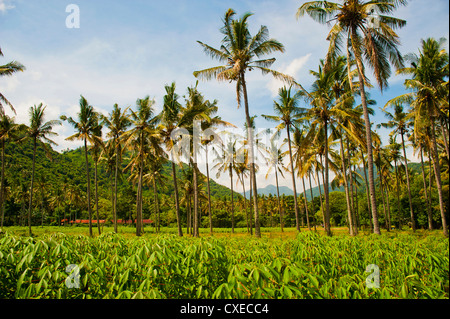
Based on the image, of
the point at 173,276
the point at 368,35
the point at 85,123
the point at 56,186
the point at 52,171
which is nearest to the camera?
the point at 173,276

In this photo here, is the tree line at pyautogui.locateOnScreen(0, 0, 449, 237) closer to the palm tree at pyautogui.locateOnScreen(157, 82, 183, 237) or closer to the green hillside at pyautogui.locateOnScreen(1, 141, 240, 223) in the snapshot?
the palm tree at pyautogui.locateOnScreen(157, 82, 183, 237)

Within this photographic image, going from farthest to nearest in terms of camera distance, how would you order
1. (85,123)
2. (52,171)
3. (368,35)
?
1. (52,171)
2. (85,123)
3. (368,35)

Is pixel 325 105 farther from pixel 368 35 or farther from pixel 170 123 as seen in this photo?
pixel 170 123

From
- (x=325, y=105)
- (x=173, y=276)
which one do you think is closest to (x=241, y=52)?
(x=325, y=105)

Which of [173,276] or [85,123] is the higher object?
[85,123]

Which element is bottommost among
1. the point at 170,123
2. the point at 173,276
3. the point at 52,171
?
the point at 173,276

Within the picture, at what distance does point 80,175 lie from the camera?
221 ft

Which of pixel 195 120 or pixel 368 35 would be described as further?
pixel 195 120

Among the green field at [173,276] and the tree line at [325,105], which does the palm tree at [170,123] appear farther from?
the green field at [173,276]

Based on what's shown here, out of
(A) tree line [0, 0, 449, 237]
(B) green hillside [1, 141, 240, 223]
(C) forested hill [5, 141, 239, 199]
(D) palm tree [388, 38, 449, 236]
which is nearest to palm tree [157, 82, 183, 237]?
(A) tree line [0, 0, 449, 237]

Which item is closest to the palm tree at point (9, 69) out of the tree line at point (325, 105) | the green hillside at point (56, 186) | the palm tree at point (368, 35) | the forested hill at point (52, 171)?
the tree line at point (325, 105)

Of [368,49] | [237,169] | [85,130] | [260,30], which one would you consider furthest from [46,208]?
[368,49]
